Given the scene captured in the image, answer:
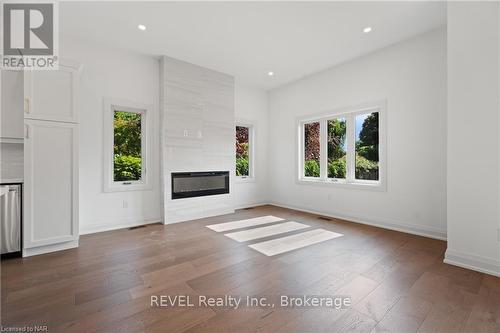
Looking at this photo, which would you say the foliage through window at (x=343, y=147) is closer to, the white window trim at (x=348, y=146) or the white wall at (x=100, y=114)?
the white window trim at (x=348, y=146)

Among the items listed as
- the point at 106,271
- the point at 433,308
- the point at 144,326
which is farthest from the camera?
the point at 106,271

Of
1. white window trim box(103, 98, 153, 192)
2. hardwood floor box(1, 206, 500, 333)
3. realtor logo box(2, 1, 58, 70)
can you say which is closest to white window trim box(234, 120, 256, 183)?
white window trim box(103, 98, 153, 192)

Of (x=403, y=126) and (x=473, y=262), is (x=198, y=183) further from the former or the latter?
(x=473, y=262)

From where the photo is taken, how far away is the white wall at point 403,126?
3.47m

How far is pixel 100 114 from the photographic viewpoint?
3.91 m

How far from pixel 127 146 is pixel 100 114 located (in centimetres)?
69

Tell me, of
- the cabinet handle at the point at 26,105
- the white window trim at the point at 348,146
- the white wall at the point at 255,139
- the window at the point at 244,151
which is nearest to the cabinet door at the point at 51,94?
the cabinet handle at the point at 26,105

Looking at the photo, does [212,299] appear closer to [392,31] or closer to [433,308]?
[433,308]

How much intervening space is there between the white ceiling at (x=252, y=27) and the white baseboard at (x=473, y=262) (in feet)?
9.97

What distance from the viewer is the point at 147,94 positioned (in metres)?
4.39

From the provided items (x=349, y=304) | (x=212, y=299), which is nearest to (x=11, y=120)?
(x=212, y=299)

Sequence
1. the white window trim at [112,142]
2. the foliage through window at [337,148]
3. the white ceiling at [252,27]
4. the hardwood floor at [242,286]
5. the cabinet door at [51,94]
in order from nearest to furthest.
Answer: the hardwood floor at [242,286], the cabinet door at [51,94], the white ceiling at [252,27], the white window trim at [112,142], the foliage through window at [337,148]

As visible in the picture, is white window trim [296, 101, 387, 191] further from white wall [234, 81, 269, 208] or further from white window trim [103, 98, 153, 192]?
white window trim [103, 98, 153, 192]

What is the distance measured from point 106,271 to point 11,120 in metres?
2.31
